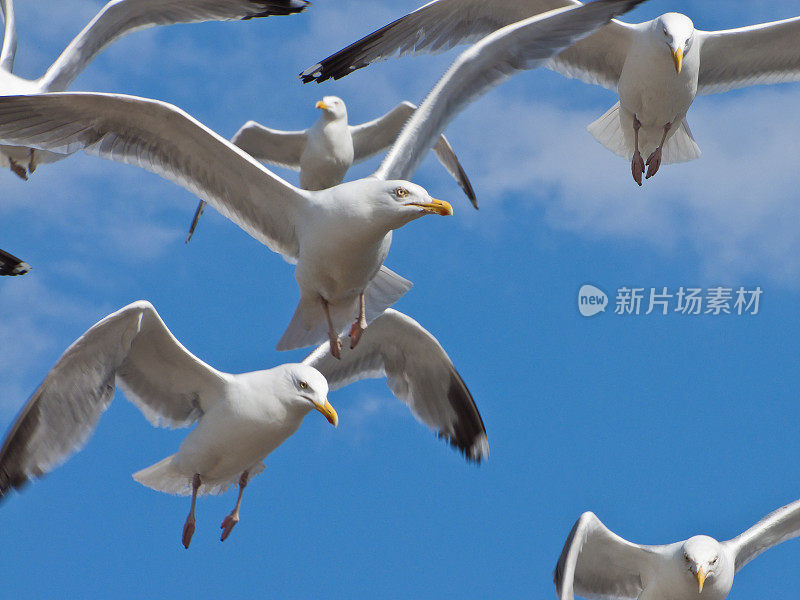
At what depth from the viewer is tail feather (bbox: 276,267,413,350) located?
764 cm

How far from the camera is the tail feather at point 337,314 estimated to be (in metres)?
7.64

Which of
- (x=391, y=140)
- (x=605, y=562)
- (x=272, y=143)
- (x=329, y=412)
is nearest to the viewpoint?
(x=329, y=412)

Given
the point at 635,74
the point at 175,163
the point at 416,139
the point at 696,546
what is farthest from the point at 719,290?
the point at 175,163

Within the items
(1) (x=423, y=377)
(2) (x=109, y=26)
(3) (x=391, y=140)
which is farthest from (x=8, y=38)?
(1) (x=423, y=377)

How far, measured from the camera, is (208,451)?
25.9ft

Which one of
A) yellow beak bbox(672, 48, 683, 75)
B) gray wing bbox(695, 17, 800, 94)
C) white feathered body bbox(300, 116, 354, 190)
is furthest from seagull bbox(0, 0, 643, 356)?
white feathered body bbox(300, 116, 354, 190)

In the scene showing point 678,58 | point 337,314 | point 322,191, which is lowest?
point 337,314

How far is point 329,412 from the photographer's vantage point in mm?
7488

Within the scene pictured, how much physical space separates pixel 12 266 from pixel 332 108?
2847mm

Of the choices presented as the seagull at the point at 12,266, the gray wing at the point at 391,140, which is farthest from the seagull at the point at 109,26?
the gray wing at the point at 391,140

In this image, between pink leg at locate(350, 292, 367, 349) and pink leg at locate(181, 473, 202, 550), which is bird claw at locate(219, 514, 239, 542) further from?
pink leg at locate(350, 292, 367, 349)

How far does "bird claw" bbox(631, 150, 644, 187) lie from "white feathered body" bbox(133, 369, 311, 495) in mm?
3329

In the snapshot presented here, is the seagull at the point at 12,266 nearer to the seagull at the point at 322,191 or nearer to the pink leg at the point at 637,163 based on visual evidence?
the seagull at the point at 322,191

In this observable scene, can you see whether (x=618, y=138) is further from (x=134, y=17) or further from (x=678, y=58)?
(x=134, y=17)
